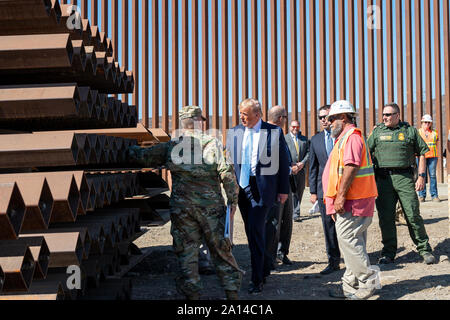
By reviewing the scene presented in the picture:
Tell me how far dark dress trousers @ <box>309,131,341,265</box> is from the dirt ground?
0.20 meters

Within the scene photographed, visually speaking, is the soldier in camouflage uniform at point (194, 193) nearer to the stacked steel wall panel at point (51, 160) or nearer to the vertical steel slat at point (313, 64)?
the stacked steel wall panel at point (51, 160)

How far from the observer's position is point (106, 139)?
3.18 m

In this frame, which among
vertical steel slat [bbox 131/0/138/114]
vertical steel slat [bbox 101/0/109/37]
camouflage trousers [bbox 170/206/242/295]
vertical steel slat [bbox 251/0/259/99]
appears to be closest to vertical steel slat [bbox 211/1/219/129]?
vertical steel slat [bbox 251/0/259/99]

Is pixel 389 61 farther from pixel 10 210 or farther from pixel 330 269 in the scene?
pixel 10 210

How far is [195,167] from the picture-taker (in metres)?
3.36

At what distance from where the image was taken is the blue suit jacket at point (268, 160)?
13.0ft

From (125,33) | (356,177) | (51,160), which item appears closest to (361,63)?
(125,33)

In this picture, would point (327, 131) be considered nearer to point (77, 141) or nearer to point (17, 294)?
point (77, 141)

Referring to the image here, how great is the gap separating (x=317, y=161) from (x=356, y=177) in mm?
1312

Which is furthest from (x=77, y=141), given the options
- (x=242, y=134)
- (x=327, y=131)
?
(x=327, y=131)

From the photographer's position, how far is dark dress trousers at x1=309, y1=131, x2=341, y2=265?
183 inches

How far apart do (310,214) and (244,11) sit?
4859 mm

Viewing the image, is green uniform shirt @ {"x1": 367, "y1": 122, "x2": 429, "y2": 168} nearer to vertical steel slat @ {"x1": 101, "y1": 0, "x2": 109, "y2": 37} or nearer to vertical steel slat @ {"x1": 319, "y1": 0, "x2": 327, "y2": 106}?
vertical steel slat @ {"x1": 319, "y1": 0, "x2": 327, "y2": 106}

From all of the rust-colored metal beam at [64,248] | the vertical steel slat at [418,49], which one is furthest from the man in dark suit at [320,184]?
the vertical steel slat at [418,49]
